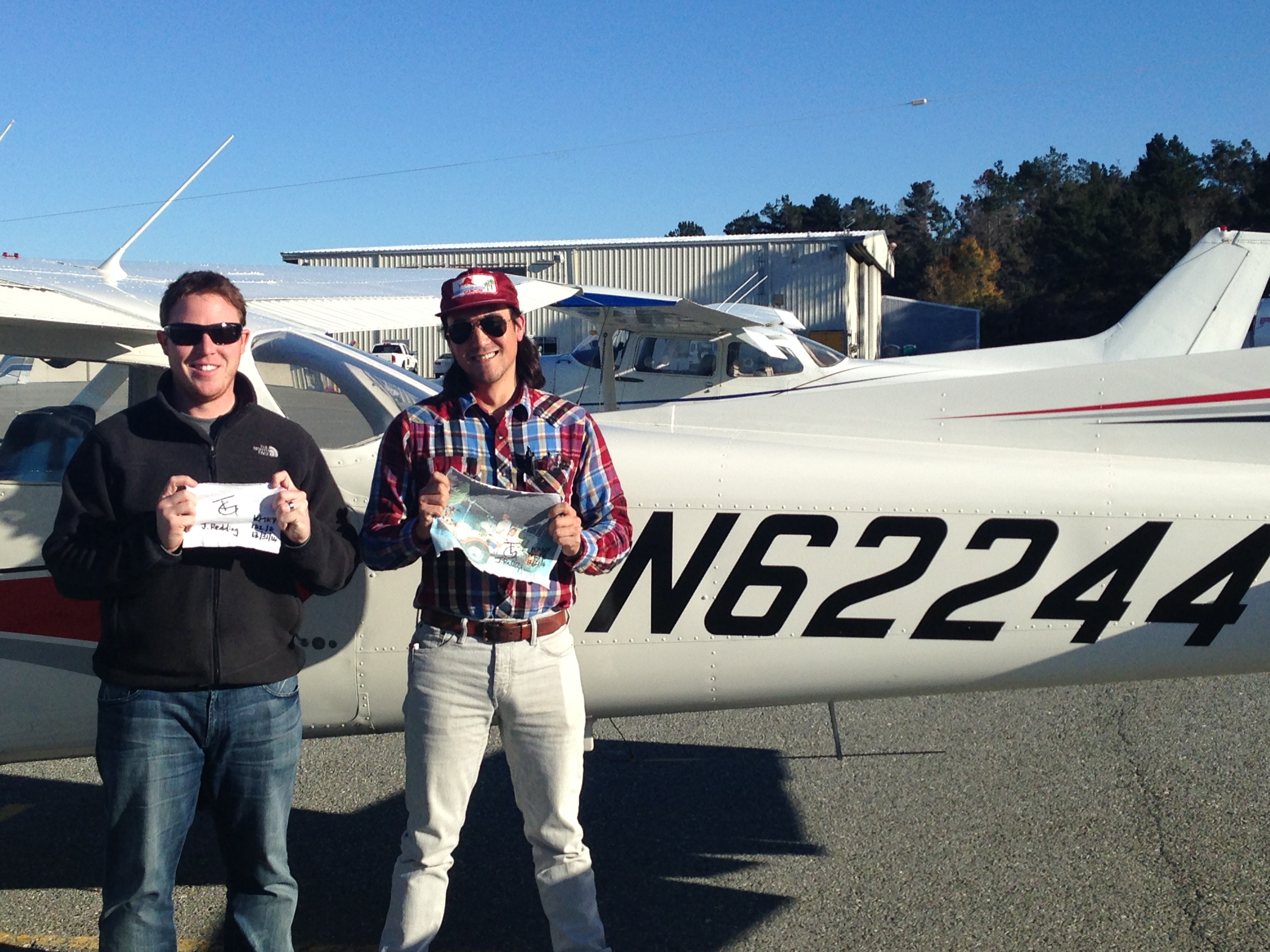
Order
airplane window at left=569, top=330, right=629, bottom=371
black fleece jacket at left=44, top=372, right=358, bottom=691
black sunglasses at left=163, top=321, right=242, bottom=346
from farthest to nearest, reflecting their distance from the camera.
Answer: airplane window at left=569, top=330, right=629, bottom=371 → black sunglasses at left=163, top=321, right=242, bottom=346 → black fleece jacket at left=44, top=372, right=358, bottom=691

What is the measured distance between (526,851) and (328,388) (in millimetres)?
1742

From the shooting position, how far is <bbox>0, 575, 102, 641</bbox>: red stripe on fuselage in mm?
2873

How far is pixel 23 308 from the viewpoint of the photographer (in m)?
2.80

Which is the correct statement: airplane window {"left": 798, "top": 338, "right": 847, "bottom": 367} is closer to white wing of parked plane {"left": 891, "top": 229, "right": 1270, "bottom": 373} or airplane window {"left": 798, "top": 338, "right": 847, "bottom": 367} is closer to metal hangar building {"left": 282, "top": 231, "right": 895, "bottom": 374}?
white wing of parked plane {"left": 891, "top": 229, "right": 1270, "bottom": 373}

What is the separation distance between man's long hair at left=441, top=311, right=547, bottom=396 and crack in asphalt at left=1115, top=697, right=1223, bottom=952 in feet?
7.98

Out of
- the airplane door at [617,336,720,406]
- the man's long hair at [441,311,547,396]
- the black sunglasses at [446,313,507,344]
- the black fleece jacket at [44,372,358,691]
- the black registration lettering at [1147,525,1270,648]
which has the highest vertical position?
the black sunglasses at [446,313,507,344]

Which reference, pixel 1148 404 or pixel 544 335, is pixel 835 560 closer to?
pixel 1148 404

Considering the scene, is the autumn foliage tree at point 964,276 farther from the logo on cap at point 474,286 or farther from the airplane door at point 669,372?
the logo on cap at point 474,286

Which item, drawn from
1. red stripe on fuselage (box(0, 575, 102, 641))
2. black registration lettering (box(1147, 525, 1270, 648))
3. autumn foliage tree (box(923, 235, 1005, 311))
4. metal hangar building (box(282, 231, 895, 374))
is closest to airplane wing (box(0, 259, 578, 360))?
red stripe on fuselage (box(0, 575, 102, 641))

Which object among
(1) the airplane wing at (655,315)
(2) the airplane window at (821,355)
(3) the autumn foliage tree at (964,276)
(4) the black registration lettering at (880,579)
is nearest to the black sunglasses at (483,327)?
(4) the black registration lettering at (880,579)

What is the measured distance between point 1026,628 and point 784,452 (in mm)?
809

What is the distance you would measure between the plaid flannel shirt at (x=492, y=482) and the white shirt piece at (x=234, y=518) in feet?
0.81

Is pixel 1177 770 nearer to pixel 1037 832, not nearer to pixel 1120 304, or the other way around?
pixel 1037 832

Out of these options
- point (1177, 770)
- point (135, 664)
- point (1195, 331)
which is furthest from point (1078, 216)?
point (135, 664)
